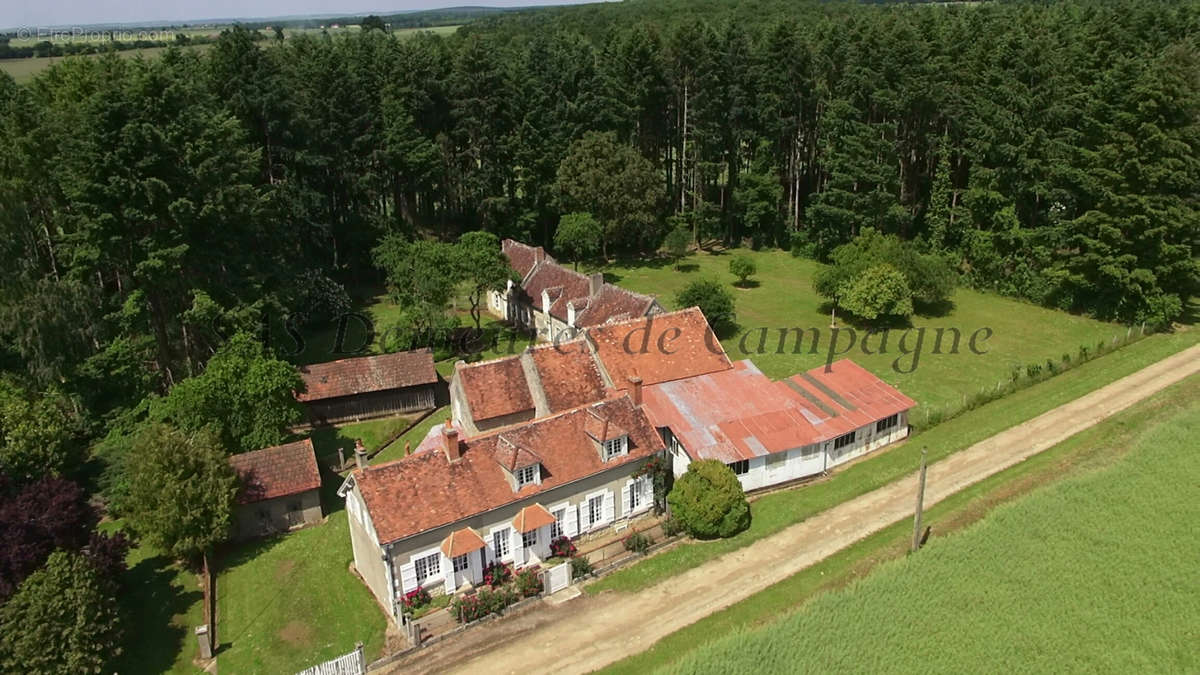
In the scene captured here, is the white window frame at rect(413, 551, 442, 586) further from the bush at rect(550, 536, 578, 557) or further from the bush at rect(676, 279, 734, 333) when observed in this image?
the bush at rect(676, 279, 734, 333)

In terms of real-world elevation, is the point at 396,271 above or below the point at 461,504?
above

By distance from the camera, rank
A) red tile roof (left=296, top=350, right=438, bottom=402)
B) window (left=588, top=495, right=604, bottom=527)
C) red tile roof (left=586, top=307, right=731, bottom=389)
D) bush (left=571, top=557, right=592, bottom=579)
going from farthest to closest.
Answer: red tile roof (left=296, top=350, right=438, bottom=402) < red tile roof (left=586, top=307, right=731, bottom=389) < window (left=588, top=495, right=604, bottom=527) < bush (left=571, top=557, right=592, bottom=579)

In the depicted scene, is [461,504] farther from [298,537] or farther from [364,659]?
[298,537]

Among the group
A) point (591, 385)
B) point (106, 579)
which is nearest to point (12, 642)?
point (106, 579)

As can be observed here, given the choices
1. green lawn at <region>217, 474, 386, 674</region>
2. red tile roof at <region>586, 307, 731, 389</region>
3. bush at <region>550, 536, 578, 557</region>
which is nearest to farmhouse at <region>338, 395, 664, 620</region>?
bush at <region>550, 536, 578, 557</region>

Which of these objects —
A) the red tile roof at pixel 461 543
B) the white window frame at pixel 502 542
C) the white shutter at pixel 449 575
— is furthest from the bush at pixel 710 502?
the white shutter at pixel 449 575

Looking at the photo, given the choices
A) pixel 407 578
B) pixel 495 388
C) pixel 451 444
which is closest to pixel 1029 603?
pixel 451 444

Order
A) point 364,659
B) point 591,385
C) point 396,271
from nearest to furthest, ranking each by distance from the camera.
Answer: point 364,659
point 591,385
point 396,271

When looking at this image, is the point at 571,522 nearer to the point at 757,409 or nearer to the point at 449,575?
the point at 449,575
